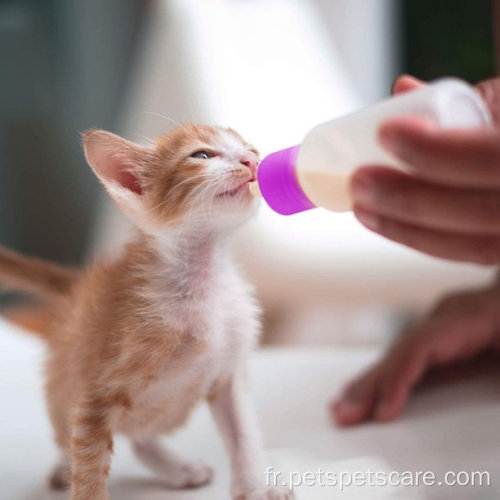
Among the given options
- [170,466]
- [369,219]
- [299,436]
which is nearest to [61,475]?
[170,466]

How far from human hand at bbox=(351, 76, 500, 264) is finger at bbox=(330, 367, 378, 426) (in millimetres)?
322

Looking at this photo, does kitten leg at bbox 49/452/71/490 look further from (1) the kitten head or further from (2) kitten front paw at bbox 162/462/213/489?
(1) the kitten head

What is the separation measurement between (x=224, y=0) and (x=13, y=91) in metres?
0.62

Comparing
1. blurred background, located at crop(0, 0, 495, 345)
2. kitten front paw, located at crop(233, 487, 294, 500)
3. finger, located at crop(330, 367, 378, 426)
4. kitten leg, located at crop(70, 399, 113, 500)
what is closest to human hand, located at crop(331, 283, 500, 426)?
finger, located at crop(330, 367, 378, 426)

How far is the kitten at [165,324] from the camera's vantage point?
1.87 feet

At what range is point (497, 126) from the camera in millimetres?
520

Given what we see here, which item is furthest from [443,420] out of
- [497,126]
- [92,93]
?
[92,93]

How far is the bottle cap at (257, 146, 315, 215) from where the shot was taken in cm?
55

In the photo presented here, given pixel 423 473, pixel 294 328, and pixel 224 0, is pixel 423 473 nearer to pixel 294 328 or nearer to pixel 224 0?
pixel 294 328

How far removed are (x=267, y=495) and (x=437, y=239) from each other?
0.25 m

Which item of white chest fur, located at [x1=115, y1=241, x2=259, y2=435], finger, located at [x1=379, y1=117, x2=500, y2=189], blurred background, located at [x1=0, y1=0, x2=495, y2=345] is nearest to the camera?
finger, located at [x1=379, y1=117, x2=500, y2=189]

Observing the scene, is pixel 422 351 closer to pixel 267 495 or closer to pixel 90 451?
pixel 267 495

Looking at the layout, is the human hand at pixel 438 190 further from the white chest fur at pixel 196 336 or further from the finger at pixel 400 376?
the finger at pixel 400 376

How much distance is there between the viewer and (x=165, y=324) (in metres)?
0.59
